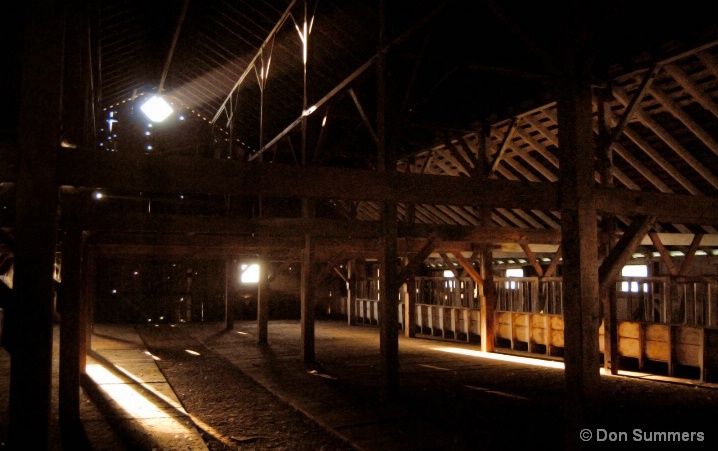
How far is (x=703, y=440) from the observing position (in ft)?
18.7

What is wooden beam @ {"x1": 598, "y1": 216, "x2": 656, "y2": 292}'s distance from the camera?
4.46 metres

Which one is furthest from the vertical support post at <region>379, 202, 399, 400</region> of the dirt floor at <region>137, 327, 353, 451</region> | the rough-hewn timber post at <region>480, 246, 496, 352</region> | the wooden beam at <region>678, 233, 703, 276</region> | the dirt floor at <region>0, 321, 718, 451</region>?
the wooden beam at <region>678, 233, 703, 276</region>

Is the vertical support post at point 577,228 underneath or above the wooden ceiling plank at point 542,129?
underneath

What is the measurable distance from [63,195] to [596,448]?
251 inches

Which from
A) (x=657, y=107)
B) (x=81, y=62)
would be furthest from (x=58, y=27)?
(x=657, y=107)

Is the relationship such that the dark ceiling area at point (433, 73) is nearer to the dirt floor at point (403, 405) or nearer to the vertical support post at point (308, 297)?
the vertical support post at point (308, 297)

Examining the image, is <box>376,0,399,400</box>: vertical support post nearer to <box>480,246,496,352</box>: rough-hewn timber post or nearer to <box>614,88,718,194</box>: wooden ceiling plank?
<box>614,88,718,194</box>: wooden ceiling plank

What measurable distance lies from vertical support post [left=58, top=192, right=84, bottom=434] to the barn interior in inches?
1.0

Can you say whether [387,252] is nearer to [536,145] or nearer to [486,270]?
[486,270]

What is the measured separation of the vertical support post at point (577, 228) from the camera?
13.9ft

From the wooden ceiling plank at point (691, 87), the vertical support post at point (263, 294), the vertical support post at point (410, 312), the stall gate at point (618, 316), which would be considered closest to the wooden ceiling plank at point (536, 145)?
the stall gate at point (618, 316)

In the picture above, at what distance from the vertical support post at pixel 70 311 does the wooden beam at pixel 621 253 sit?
529cm

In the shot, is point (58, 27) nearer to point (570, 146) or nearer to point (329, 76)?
point (570, 146)

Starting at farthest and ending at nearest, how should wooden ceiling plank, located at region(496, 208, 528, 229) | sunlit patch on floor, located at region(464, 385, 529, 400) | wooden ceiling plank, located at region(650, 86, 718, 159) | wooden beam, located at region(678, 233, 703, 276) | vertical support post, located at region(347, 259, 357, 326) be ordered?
vertical support post, located at region(347, 259, 357, 326) < wooden ceiling plank, located at region(496, 208, 528, 229) < wooden beam, located at region(678, 233, 703, 276) < wooden ceiling plank, located at region(650, 86, 718, 159) < sunlit patch on floor, located at region(464, 385, 529, 400)
